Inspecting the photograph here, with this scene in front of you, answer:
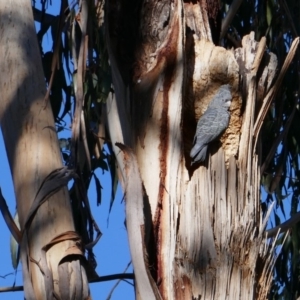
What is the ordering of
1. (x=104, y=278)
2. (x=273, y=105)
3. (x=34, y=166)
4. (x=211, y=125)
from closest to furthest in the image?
(x=34, y=166) < (x=104, y=278) < (x=211, y=125) < (x=273, y=105)

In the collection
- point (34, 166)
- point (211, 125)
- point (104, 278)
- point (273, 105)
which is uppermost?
point (273, 105)

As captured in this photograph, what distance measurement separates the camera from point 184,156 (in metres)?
1.69

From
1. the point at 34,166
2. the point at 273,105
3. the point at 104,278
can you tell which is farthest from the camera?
the point at 273,105

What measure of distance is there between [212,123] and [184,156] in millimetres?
94

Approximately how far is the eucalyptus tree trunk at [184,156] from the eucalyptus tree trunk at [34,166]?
5.2 inches

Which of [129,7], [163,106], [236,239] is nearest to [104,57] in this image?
[129,7]

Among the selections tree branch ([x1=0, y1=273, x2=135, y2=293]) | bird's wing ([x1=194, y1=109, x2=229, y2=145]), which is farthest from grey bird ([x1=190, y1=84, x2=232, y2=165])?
tree branch ([x1=0, y1=273, x2=135, y2=293])

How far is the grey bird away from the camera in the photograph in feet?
5.46

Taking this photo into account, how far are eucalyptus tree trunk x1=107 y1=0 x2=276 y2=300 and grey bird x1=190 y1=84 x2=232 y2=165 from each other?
0.03 meters

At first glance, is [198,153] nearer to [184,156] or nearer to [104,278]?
[184,156]

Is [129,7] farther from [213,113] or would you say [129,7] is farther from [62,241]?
[62,241]

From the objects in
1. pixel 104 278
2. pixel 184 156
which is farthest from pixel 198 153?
pixel 104 278

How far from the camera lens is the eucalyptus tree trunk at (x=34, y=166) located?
4.75 feet

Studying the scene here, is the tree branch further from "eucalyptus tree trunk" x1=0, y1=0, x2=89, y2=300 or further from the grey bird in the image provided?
the grey bird
